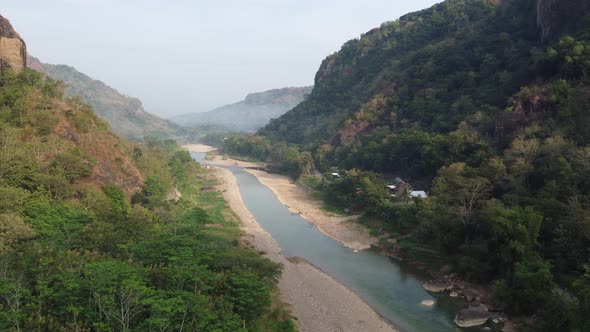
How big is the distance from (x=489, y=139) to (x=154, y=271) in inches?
1967

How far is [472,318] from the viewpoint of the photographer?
86.1 feet

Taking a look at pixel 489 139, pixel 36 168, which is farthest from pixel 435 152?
pixel 36 168

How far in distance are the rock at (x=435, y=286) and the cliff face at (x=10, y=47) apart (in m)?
55.1

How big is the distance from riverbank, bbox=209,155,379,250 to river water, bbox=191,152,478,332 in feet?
3.97

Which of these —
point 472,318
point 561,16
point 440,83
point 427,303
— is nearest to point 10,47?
point 427,303

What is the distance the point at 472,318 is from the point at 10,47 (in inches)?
2373

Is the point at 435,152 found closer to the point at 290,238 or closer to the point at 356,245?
the point at 356,245

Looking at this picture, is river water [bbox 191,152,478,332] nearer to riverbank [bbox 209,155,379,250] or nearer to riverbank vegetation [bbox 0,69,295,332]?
riverbank [bbox 209,155,379,250]

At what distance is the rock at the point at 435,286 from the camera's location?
31.5 meters

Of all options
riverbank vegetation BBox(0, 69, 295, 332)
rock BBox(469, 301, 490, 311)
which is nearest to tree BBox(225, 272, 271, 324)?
riverbank vegetation BBox(0, 69, 295, 332)

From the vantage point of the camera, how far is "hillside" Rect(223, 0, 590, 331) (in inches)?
1104

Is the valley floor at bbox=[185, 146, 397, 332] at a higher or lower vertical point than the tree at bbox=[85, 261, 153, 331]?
lower

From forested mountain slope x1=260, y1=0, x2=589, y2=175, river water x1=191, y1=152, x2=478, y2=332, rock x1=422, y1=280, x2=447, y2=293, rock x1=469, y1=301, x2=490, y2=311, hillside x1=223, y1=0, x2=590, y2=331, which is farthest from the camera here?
forested mountain slope x1=260, y1=0, x2=589, y2=175

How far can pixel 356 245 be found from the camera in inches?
1697
